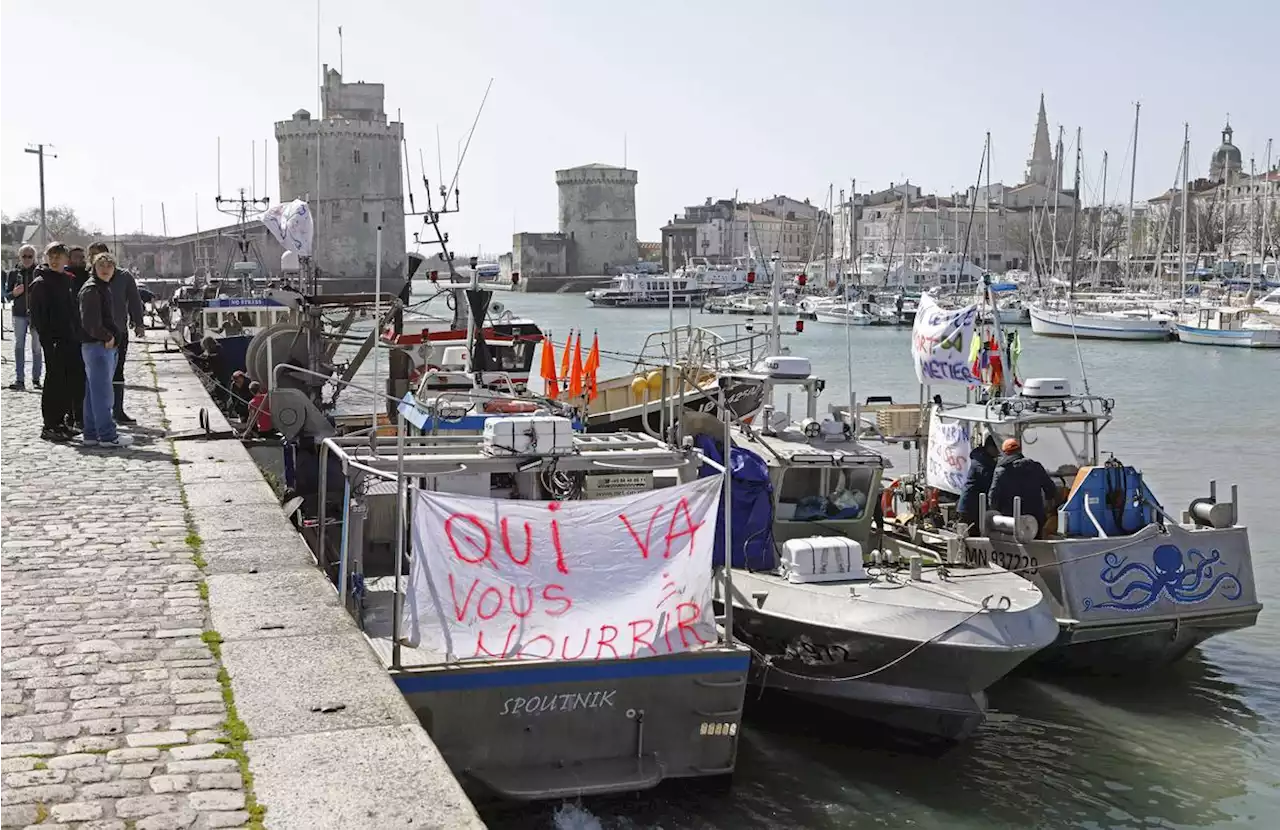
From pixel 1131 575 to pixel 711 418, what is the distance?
3.80m

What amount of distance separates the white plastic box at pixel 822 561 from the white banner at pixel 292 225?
11.5 meters

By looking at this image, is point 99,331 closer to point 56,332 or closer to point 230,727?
point 56,332

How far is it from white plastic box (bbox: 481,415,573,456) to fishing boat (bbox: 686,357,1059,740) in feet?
9.02

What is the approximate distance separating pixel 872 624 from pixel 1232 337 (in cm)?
5466

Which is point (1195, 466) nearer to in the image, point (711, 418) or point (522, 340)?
point (522, 340)

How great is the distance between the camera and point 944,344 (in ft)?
49.9

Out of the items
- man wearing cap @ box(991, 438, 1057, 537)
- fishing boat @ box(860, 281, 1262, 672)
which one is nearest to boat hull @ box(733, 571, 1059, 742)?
fishing boat @ box(860, 281, 1262, 672)

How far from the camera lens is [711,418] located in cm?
1302

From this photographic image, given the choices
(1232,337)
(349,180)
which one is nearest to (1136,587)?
(1232,337)

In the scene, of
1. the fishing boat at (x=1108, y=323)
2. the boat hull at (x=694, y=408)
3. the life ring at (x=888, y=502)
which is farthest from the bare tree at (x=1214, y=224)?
the life ring at (x=888, y=502)

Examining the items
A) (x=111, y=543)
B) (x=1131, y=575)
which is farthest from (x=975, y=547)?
(x=111, y=543)

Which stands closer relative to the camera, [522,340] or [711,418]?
[711,418]

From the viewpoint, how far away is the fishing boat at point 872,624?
32.0ft

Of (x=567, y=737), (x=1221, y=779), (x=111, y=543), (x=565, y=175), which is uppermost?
(x=565, y=175)
